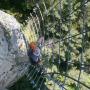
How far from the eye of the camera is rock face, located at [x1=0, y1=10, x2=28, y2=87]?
2537 mm

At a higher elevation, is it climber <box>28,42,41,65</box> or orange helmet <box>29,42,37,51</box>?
orange helmet <box>29,42,37,51</box>

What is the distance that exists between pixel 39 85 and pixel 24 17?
0.67 meters

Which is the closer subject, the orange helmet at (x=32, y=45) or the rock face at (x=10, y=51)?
the rock face at (x=10, y=51)

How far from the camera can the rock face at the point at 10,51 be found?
254cm

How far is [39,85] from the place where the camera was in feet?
9.60

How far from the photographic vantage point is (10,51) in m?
2.57

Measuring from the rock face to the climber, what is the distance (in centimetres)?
4

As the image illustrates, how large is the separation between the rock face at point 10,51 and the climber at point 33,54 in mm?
42

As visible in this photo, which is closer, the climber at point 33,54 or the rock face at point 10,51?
the rock face at point 10,51

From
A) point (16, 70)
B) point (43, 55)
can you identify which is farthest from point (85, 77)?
point (16, 70)

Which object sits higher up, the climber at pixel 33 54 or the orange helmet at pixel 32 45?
the orange helmet at pixel 32 45

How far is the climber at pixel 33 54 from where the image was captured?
8.70 ft

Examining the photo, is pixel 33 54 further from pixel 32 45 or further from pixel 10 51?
pixel 10 51

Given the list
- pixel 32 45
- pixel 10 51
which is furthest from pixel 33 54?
pixel 10 51
